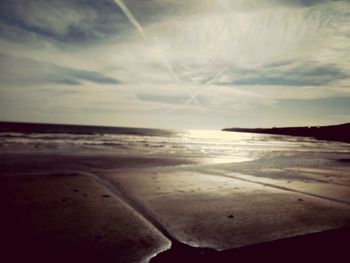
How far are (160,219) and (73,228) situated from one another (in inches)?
51.6

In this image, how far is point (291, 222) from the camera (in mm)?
4473

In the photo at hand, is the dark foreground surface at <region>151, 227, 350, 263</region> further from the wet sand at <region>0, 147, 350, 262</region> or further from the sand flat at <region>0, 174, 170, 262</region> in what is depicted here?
the sand flat at <region>0, 174, 170, 262</region>

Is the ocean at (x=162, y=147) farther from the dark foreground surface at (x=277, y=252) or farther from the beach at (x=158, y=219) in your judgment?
the dark foreground surface at (x=277, y=252)

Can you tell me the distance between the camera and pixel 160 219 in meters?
4.55

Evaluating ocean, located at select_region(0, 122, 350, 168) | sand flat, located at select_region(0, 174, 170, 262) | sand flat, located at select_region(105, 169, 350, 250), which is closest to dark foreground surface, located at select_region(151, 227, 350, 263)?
sand flat, located at select_region(105, 169, 350, 250)

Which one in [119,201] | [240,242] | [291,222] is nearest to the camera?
[240,242]

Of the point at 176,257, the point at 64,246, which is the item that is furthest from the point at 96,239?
the point at 176,257

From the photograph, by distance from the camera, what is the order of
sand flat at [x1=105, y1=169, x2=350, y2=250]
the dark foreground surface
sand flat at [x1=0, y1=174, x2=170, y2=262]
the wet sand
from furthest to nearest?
1. sand flat at [x1=105, y1=169, x2=350, y2=250]
2. the wet sand
3. sand flat at [x1=0, y1=174, x2=170, y2=262]
4. the dark foreground surface

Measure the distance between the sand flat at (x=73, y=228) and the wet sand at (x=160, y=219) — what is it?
0.01 meters

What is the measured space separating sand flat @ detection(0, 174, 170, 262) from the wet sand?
0.01 m

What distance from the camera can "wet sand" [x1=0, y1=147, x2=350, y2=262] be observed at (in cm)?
330

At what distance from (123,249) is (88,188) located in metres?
3.81

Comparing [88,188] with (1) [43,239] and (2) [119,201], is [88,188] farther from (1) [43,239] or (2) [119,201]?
(1) [43,239]

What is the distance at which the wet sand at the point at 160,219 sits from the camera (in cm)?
330
